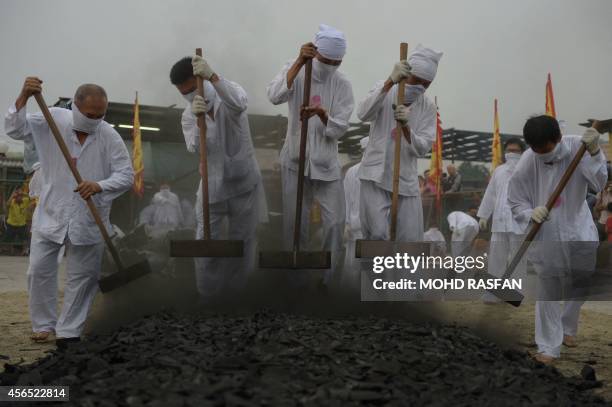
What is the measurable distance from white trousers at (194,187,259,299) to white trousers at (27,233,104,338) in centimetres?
107

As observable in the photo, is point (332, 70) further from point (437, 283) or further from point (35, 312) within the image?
point (35, 312)

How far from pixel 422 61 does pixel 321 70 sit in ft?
3.05

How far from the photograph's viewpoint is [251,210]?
268 inches

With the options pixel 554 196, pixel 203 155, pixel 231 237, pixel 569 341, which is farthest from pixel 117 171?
pixel 569 341

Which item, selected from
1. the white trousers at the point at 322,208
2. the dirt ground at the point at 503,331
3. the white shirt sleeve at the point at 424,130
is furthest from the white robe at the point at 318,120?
the dirt ground at the point at 503,331

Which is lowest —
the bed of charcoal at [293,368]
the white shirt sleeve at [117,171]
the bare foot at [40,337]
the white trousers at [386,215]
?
the bare foot at [40,337]

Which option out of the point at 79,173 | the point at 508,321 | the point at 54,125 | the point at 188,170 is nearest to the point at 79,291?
the point at 79,173

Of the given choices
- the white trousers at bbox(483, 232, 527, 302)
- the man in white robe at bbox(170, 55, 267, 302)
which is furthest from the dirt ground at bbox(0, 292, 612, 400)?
the man in white robe at bbox(170, 55, 267, 302)

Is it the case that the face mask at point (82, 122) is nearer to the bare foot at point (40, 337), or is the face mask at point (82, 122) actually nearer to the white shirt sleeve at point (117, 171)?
the white shirt sleeve at point (117, 171)

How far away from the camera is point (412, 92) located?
21.1 feet

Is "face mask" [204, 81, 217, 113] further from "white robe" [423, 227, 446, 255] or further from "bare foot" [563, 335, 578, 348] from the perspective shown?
"white robe" [423, 227, 446, 255]

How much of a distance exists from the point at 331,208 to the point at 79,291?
2374 millimetres

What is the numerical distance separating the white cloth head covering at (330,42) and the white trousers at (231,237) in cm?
147

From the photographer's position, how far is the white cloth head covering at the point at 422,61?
6.40 metres
